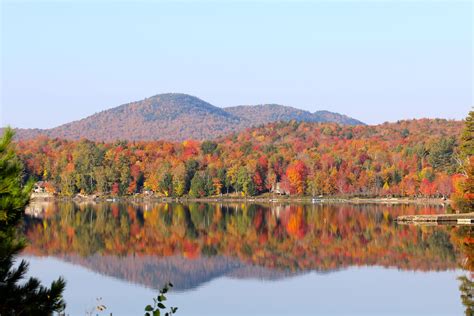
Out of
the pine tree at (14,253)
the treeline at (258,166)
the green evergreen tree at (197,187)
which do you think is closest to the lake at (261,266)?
the pine tree at (14,253)

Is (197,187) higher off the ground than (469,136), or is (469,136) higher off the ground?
(469,136)

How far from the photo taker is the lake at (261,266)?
23.5 metres

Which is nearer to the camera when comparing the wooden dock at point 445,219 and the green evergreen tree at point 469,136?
the wooden dock at point 445,219

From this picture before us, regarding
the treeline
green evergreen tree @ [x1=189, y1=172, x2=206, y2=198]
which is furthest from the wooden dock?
green evergreen tree @ [x1=189, y1=172, x2=206, y2=198]

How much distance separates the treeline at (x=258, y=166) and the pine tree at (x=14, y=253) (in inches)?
3421

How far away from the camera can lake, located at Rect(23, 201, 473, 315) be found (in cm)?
2352

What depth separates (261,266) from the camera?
32.9 metres

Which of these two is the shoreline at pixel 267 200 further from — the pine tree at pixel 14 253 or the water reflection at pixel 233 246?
the pine tree at pixel 14 253

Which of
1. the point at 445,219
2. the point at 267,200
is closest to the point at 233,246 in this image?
the point at 445,219

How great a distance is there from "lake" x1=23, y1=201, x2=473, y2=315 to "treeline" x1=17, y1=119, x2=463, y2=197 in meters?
51.4

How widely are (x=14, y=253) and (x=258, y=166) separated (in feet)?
340

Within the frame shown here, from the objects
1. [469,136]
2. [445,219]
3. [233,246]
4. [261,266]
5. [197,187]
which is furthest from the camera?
[197,187]

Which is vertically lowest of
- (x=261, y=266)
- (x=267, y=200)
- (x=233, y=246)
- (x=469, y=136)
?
(x=261, y=266)

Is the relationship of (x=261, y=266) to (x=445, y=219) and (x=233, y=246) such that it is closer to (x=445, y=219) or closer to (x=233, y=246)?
(x=233, y=246)
